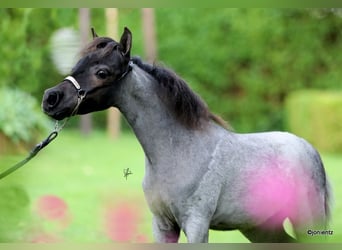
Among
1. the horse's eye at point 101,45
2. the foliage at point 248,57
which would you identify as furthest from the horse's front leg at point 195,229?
the foliage at point 248,57

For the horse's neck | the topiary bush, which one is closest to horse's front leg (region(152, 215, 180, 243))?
the horse's neck

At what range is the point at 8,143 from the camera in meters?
3.23

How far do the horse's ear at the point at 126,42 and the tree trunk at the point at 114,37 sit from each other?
3.06 ft

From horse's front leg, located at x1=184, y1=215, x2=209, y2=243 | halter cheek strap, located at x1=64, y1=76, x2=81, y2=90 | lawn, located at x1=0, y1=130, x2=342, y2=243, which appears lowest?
lawn, located at x1=0, y1=130, x2=342, y2=243

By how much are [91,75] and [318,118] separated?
2.26 metres

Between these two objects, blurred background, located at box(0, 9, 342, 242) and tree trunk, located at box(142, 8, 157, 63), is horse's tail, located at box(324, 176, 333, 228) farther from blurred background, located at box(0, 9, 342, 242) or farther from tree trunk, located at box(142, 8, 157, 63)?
tree trunk, located at box(142, 8, 157, 63)

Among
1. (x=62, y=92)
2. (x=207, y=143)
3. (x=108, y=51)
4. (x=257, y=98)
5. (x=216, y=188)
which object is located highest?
(x=108, y=51)

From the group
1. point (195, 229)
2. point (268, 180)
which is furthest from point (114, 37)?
point (195, 229)

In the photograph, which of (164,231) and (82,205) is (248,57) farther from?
(164,231)

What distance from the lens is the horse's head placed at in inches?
89.0

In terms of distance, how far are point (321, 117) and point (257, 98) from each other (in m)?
0.73

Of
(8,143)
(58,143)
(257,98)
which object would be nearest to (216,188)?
(8,143)

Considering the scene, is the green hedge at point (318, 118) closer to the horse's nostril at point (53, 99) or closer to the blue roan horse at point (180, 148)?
the blue roan horse at point (180, 148)

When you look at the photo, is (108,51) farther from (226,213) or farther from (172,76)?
(226,213)
